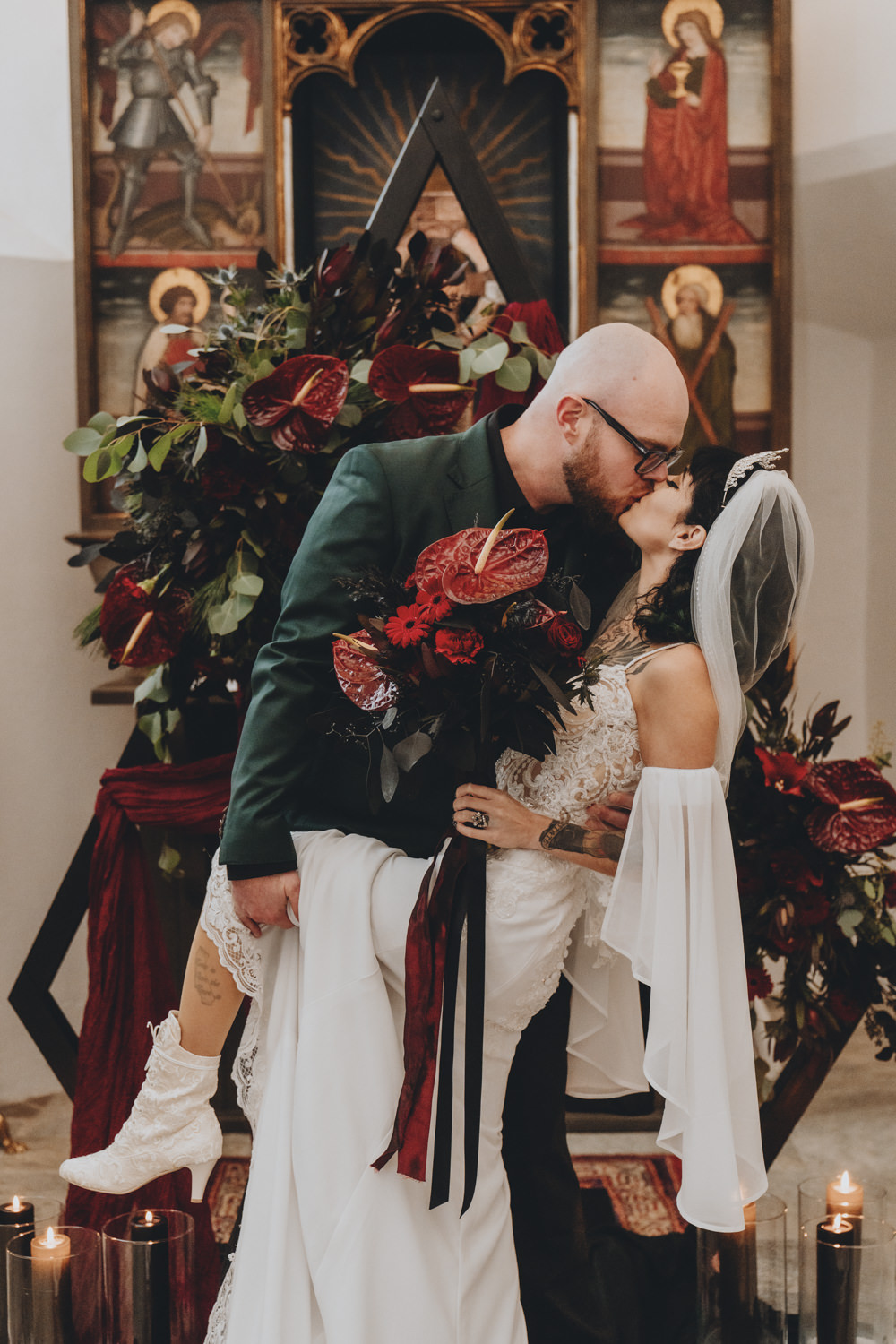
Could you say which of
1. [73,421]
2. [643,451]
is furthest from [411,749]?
[73,421]

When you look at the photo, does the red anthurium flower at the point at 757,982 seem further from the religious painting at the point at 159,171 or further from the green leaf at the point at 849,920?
the religious painting at the point at 159,171

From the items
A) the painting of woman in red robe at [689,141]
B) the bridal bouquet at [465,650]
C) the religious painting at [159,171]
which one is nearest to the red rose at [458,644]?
the bridal bouquet at [465,650]

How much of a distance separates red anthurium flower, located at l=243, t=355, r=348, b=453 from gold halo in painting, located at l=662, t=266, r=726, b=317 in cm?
168

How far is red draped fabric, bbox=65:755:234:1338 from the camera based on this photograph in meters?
2.68

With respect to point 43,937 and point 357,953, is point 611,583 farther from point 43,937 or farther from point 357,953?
point 43,937

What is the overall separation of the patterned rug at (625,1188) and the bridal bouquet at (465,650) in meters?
1.55

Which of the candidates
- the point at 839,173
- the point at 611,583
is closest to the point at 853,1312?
the point at 611,583

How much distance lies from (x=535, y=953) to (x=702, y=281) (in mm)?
2474

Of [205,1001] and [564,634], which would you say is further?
[205,1001]

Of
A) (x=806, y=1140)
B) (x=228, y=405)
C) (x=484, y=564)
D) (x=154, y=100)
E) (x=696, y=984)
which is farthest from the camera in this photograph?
(x=154, y=100)

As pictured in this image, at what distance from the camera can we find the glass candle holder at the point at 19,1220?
2.33 meters

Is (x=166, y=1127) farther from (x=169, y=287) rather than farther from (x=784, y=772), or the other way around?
(x=169, y=287)

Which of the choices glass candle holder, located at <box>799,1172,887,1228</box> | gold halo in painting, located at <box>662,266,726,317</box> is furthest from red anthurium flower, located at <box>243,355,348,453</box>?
glass candle holder, located at <box>799,1172,887,1228</box>

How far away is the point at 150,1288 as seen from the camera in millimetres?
2195
